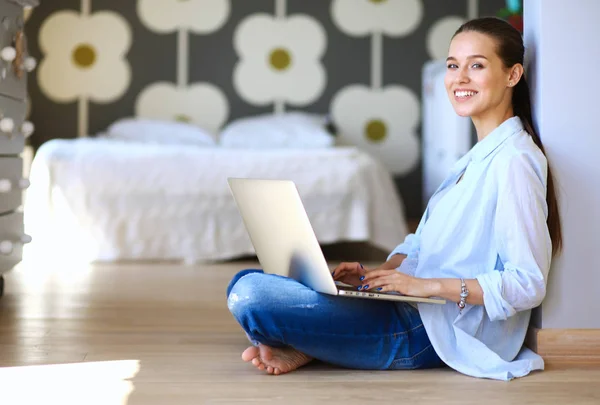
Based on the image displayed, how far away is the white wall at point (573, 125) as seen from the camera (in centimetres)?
179

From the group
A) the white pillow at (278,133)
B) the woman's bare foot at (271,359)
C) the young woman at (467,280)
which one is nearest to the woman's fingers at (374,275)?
the young woman at (467,280)

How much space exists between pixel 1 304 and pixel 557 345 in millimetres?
1753

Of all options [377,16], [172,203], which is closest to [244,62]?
[377,16]

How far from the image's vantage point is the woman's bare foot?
1.71 meters

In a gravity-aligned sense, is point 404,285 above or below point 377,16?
below

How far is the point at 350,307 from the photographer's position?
167 centimetres

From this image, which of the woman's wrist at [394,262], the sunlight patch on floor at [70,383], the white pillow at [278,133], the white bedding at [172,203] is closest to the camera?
the sunlight patch on floor at [70,383]

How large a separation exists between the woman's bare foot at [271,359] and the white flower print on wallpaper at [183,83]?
4.01 meters

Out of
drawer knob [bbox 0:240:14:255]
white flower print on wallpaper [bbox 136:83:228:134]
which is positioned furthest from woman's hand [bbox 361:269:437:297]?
white flower print on wallpaper [bbox 136:83:228:134]

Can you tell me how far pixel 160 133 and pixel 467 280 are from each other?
372cm

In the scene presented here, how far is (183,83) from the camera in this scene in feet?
18.4

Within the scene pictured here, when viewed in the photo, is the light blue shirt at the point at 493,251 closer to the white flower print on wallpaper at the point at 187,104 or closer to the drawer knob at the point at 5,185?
the drawer knob at the point at 5,185

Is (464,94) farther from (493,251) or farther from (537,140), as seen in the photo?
(493,251)

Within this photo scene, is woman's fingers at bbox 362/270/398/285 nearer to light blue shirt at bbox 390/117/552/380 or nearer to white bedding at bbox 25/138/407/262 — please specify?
light blue shirt at bbox 390/117/552/380
